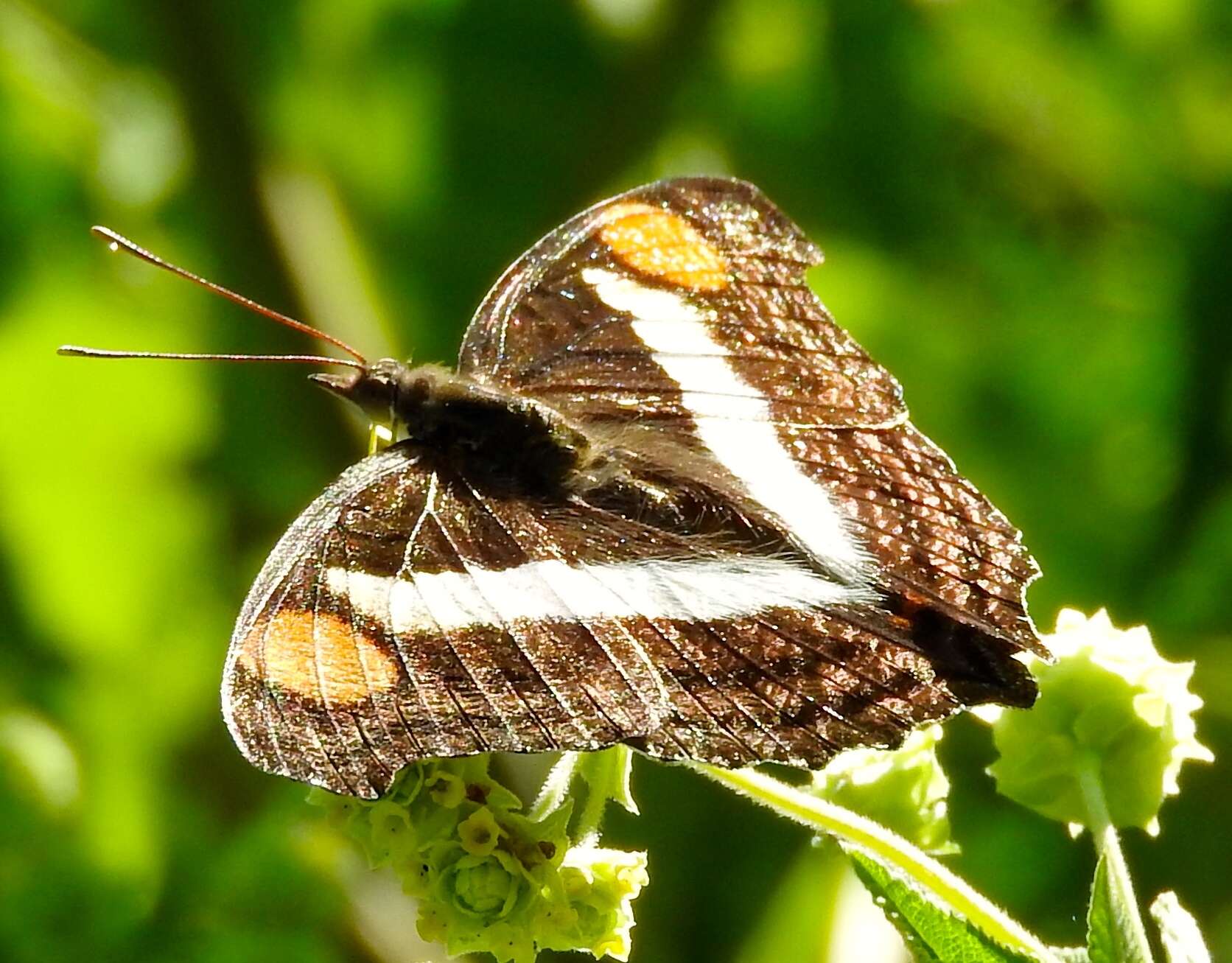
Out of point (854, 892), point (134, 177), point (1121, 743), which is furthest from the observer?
point (134, 177)

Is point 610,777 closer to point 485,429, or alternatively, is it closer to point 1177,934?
point 485,429

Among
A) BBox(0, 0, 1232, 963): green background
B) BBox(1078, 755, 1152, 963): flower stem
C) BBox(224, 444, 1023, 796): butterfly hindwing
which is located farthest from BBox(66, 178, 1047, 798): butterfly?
BBox(0, 0, 1232, 963): green background

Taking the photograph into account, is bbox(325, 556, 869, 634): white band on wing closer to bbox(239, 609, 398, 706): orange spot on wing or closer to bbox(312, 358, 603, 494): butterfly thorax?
bbox(239, 609, 398, 706): orange spot on wing

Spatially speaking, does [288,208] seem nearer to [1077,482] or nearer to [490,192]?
[490,192]

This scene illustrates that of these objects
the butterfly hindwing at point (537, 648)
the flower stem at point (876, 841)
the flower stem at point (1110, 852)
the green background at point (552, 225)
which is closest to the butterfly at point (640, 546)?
the butterfly hindwing at point (537, 648)

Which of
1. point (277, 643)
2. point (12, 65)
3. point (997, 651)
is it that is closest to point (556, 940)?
point (277, 643)

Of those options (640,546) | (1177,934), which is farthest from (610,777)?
(1177,934)

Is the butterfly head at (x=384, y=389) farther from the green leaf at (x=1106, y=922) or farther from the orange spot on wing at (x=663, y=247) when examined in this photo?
the green leaf at (x=1106, y=922)

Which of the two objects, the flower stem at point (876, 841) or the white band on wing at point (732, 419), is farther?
the white band on wing at point (732, 419)

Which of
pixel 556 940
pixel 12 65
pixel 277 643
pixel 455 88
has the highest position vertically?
pixel 455 88
